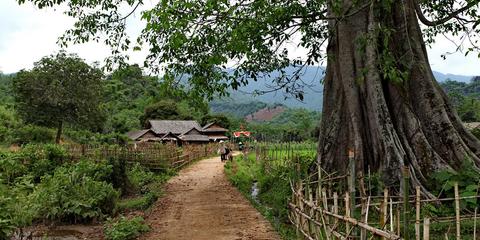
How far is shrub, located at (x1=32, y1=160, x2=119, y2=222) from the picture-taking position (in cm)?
1203

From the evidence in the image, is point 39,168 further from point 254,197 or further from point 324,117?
point 324,117

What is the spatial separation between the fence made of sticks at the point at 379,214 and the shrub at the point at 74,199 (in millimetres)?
5114

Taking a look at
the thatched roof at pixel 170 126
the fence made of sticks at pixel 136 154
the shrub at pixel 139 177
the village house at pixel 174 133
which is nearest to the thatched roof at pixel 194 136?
the village house at pixel 174 133

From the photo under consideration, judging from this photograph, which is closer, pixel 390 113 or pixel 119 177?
pixel 390 113

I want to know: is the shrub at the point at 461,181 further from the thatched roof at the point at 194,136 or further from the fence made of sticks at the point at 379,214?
the thatched roof at the point at 194,136

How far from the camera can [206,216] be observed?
12.2m

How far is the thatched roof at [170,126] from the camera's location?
52.5m

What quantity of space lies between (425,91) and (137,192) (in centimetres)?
1048

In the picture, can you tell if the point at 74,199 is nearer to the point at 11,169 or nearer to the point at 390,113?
the point at 390,113

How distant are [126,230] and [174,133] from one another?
140 feet

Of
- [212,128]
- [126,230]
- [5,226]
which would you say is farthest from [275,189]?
[212,128]

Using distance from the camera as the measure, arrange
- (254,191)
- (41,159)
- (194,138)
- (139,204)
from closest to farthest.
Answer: (139,204) < (254,191) < (41,159) < (194,138)

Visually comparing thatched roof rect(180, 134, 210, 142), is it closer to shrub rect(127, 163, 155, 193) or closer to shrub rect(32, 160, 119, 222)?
shrub rect(127, 163, 155, 193)

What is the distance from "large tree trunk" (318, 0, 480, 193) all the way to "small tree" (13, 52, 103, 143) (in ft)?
98.3
